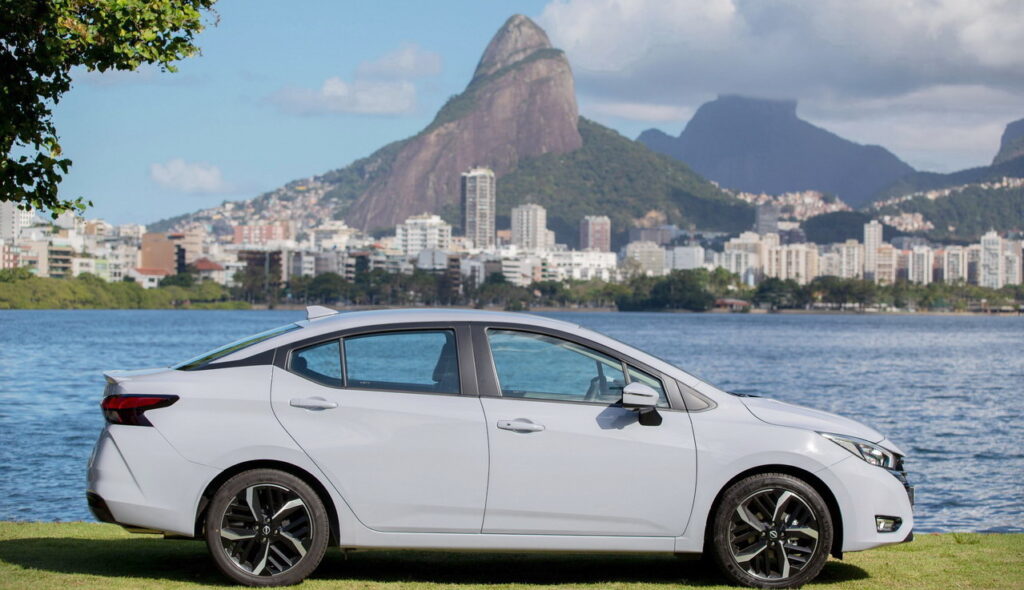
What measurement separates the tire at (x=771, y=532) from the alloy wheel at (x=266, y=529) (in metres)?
2.37

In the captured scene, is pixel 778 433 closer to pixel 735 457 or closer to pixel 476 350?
pixel 735 457

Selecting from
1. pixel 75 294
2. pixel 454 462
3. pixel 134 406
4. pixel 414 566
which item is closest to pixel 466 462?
pixel 454 462

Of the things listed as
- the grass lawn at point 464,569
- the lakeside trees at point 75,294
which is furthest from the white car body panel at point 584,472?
the lakeside trees at point 75,294

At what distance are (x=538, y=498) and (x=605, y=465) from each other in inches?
16.8

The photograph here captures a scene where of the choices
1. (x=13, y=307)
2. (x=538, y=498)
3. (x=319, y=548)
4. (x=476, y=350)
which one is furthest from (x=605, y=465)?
(x=13, y=307)

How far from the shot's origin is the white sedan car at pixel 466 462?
698 cm

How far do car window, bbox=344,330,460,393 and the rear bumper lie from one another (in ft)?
3.31

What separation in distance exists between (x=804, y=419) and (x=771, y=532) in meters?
0.69

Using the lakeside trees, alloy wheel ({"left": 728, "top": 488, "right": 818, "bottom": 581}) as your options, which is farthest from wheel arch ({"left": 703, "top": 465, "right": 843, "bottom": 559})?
the lakeside trees

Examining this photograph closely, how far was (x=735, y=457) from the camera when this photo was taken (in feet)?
23.2

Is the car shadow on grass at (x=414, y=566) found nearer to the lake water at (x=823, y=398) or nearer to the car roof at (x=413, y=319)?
the car roof at (x=413, y=319)

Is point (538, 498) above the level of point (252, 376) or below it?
below

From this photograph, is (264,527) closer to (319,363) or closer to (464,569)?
(319,363)

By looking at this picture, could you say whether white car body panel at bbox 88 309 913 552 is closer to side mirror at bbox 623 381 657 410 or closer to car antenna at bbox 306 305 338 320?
side mirror at bbox 623 381 657 410
